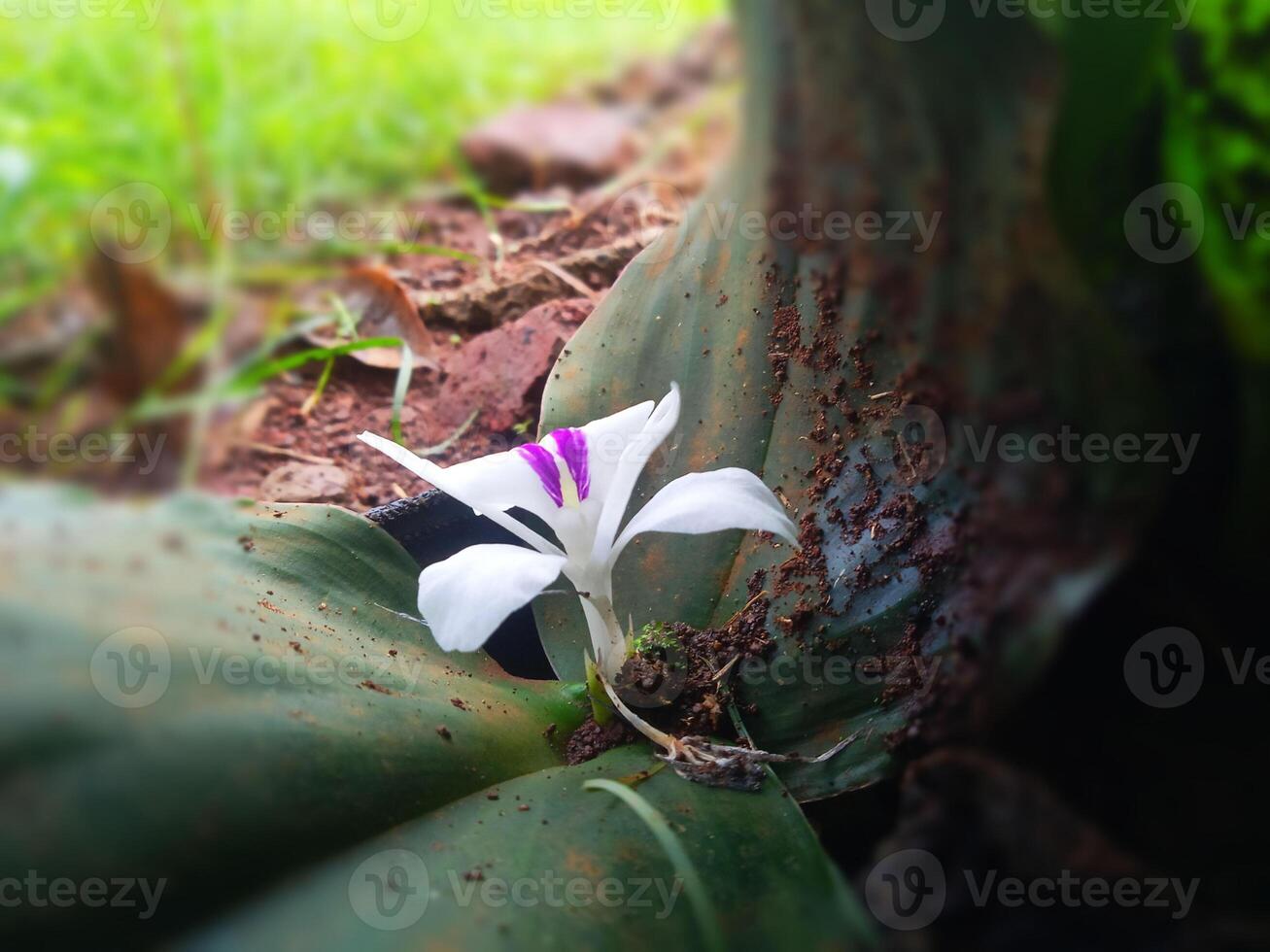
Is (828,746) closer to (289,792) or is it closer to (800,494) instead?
(800,494)

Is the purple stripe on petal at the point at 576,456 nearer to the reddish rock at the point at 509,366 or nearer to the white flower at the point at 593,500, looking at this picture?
the white flower at the point at 593,500

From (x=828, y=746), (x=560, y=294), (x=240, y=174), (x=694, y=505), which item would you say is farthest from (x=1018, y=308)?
(x=240, y=174)

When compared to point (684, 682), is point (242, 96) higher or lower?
higher

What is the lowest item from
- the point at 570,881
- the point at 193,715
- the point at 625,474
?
the point at 570,881

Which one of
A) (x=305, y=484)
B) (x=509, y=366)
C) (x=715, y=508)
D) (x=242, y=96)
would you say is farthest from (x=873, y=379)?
(x=242, y=96)

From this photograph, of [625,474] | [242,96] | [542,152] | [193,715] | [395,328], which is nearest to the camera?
[193,715]

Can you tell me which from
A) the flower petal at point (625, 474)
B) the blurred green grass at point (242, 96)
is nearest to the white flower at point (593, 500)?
the flower petal at point (625, 474)

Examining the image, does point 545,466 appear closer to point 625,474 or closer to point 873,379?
point 625,474
